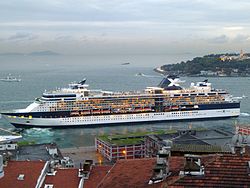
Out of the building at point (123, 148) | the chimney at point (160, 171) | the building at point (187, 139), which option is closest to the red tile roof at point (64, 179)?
the chimney at point (160, 171)

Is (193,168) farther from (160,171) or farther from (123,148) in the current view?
(123,148)

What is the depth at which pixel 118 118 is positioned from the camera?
55.2m

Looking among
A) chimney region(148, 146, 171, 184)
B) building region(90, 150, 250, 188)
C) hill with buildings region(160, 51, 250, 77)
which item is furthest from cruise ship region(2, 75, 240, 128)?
hill with buildings region(160, 51, 250, 77)

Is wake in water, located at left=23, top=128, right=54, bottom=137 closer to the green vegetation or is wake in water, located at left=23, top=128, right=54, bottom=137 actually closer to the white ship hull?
the white ship hull

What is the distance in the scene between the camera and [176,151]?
11.0 metres

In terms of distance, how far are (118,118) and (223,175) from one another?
1885 inches

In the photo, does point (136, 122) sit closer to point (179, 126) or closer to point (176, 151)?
point (179, 126)

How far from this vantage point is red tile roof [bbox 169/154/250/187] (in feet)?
23.8

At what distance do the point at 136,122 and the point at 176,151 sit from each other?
44.8 meters

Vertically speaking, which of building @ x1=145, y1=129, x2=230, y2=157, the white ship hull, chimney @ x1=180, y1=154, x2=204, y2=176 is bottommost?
the white ship hull

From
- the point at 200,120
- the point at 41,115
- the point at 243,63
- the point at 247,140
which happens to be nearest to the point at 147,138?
the point at 247,140

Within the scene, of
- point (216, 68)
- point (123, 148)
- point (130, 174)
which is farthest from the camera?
point (216, 68)

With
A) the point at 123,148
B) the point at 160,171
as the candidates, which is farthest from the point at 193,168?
the point at 123,148

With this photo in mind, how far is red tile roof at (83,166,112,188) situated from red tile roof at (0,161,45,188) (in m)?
1.40
